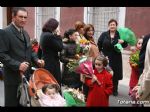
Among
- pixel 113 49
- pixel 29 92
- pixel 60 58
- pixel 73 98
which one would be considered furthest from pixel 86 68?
pixel 113 49

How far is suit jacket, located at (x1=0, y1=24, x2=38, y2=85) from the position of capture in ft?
17.4

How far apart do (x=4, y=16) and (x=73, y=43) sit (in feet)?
38.6

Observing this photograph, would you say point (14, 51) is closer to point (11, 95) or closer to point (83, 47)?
point (11, 95)

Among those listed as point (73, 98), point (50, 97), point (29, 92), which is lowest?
point (73, 98)

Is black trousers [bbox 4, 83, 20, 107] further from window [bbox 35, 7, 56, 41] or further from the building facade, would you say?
window [bbox 35, 7, 56, 41]

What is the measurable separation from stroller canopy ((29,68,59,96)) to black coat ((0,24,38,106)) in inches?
8.4

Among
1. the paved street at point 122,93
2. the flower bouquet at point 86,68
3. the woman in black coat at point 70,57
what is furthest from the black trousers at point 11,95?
the woman in black coat at point 70,57

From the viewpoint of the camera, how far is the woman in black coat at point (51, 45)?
7.16 meters

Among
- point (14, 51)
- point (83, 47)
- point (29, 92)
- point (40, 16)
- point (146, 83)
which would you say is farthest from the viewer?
point (40, 16)

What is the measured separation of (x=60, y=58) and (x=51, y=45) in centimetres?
70

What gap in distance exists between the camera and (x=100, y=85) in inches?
248

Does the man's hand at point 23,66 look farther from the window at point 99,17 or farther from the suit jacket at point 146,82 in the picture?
the window at point 99,17
